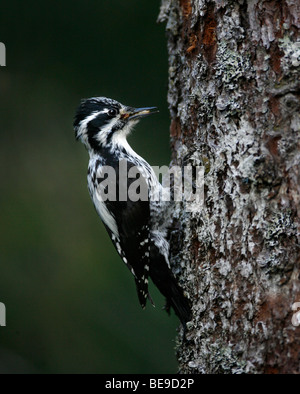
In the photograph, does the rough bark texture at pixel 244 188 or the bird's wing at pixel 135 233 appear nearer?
the rough bark texture at pixel 244 188

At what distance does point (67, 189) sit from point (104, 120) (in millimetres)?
2170

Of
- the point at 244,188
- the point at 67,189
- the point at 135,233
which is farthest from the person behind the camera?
the point at 67,189

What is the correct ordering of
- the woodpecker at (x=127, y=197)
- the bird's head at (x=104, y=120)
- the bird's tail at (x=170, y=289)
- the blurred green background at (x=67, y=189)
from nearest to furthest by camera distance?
the bird's tail at (x=170, y=289) → the woodpecker at (x=127, y=197) → the bird's head at (x=104, y=120) → the blurred green background at (x=67, y=189)

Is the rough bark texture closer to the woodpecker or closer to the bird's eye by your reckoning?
the woodpecker

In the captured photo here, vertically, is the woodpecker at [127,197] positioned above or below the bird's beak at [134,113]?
below

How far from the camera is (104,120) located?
375 cm

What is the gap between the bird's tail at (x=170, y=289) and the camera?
9.72 ft

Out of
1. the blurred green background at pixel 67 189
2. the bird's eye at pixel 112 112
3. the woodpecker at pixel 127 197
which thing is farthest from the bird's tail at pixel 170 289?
the blurred green background at pixel 67 189

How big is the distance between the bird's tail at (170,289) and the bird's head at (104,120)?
884mm

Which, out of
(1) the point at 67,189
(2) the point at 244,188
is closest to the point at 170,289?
(2) the point at 244,188

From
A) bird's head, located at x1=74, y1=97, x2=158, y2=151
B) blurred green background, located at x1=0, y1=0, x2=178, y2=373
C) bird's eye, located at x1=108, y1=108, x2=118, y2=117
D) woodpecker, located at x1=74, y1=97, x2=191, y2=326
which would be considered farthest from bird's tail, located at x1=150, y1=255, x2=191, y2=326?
blurred green background, located at x1=0, y1=0, x2=178, y2=373

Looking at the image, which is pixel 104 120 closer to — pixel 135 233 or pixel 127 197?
pixel 127 197

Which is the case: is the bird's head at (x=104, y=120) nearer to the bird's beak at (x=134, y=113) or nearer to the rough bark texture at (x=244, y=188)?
the bird's beak at (x=134, y=113)

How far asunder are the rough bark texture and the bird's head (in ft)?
2.85
